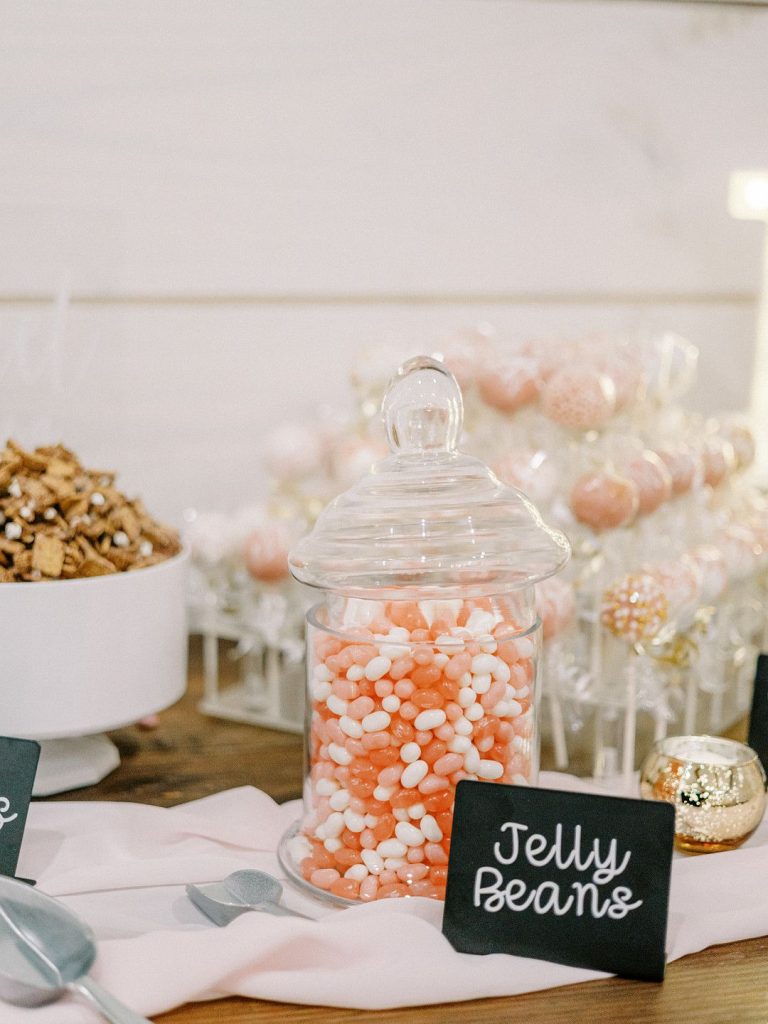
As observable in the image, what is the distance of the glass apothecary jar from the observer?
723 millimetres

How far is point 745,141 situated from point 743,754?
116cm

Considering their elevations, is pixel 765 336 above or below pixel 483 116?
below

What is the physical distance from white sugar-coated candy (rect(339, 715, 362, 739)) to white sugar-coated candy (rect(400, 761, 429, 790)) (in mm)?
40

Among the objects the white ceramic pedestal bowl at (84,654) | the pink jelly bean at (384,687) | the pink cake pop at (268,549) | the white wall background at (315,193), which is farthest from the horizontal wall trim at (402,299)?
the pink jelly bean at (384,687)

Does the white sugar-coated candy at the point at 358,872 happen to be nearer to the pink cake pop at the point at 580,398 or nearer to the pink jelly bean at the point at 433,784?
the pink jelly bean at the point at 433,784

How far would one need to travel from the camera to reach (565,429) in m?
1.09

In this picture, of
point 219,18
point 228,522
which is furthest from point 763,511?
point 219,18

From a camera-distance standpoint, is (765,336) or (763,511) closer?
(763,511)

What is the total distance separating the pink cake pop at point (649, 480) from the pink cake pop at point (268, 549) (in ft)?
1.17

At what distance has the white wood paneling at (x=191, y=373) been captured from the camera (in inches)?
52.4

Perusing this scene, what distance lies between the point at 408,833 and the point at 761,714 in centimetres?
36

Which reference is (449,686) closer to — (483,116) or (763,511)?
(763,511)

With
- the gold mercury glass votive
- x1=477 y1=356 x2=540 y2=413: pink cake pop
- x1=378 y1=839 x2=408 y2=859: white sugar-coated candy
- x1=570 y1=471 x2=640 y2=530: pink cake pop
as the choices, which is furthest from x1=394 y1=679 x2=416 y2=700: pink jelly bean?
x1=477 y1=356 x2=540 y2=413: pink cake pop

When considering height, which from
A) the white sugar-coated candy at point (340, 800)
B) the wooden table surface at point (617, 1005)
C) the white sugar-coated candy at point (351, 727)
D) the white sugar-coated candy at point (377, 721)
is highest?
the white sugar-coated candy at point (377, 721)
